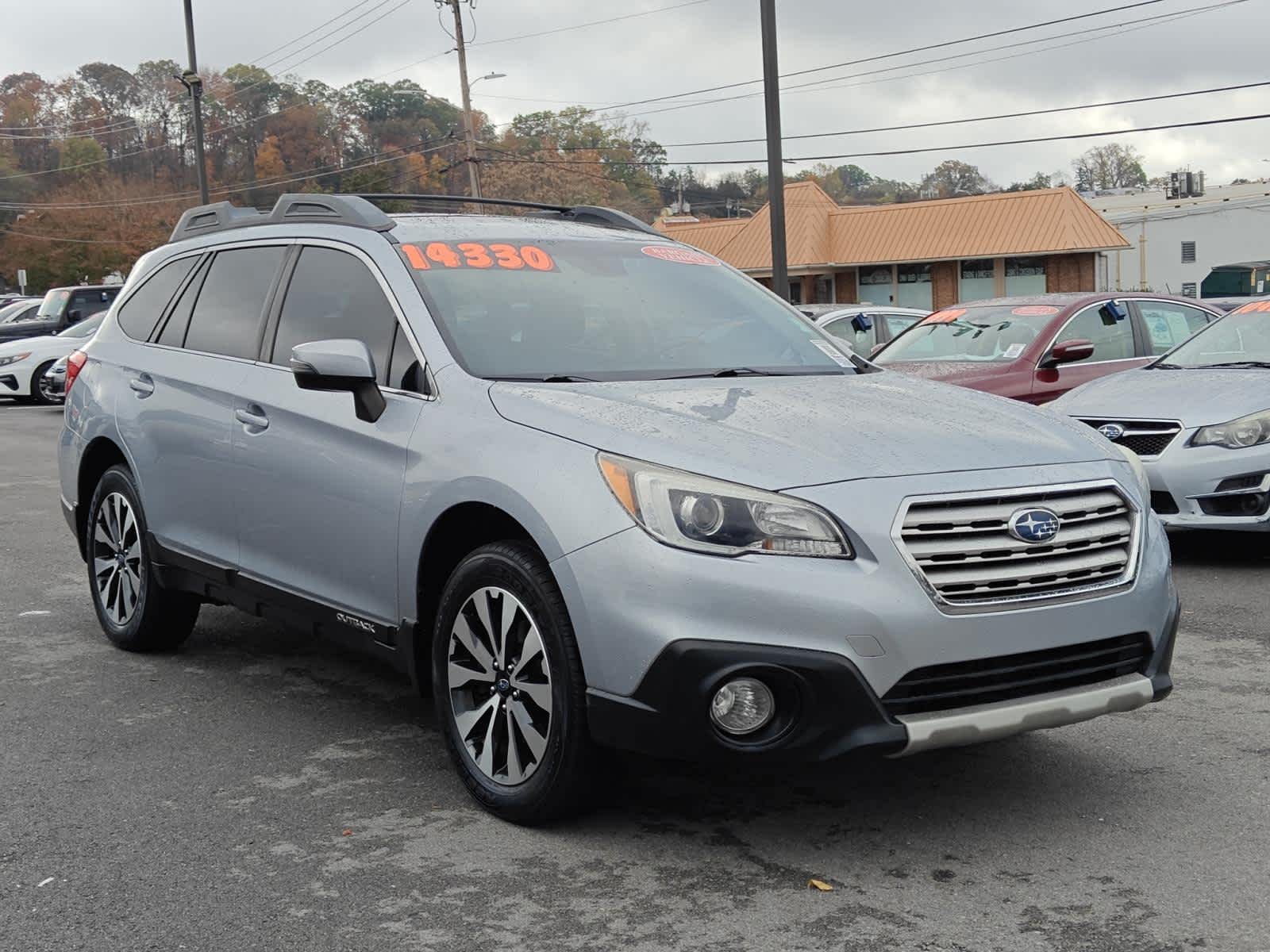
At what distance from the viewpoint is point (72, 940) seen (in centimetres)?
343

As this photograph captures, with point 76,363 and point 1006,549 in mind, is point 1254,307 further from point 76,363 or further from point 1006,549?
point 76,363

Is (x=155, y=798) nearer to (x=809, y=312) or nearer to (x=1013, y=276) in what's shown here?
(x=809, y=312)

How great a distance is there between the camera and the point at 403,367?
15.3ft

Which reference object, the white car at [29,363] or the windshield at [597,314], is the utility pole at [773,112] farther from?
the windshield at [597,314]

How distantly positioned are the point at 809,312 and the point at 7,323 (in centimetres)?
2055

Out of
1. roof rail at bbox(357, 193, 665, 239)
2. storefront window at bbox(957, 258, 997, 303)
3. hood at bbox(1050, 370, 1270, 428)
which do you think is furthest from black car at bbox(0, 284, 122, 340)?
storefront window at bbox(957, 258, 997, 303)

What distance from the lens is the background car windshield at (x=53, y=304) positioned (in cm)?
2869

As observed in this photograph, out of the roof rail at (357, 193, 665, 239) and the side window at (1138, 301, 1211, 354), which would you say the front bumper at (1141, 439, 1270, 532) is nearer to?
the roof rail at (357, 193, 665, 239)

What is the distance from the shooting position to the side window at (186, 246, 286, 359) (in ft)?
18.3

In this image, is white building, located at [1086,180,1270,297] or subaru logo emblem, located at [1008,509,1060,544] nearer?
subaru logo emblem, located at [1008,509,1060,544]

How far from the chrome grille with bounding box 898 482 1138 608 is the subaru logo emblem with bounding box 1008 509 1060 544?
12mm

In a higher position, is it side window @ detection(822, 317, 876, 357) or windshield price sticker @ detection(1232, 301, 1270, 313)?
windshield price sticker @ detection(1232, 301, 1270, 313)

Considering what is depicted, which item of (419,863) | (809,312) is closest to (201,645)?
(419,863)

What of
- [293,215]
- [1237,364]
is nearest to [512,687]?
[293,215]
